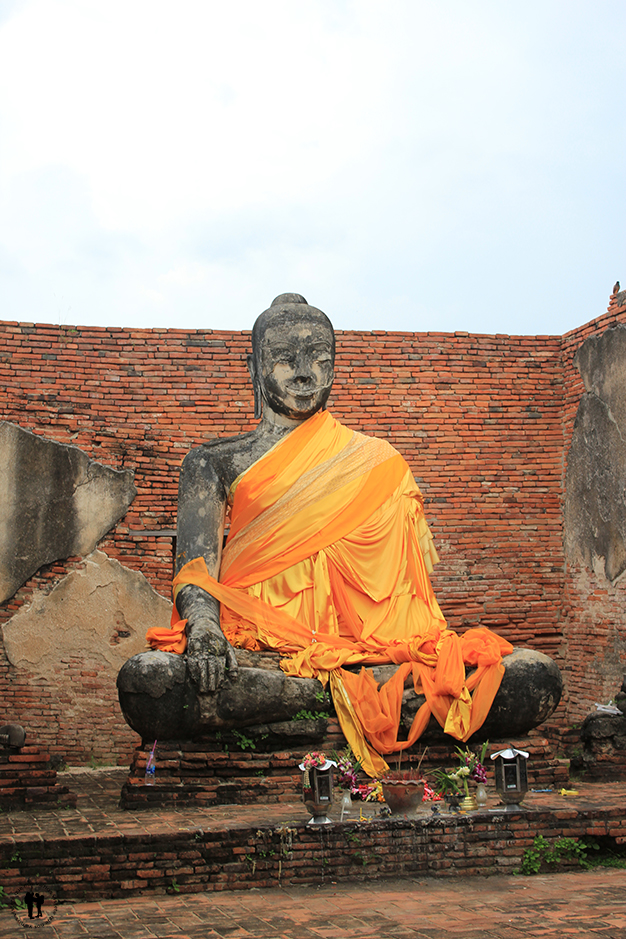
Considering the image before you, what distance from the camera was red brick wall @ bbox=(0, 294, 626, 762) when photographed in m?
8.62

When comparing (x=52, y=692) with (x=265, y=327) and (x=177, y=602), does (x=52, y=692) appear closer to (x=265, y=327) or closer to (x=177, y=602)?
(x=177, y=602)

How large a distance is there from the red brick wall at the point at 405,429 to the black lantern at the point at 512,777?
4096 mm

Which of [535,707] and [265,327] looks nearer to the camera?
[535,707]

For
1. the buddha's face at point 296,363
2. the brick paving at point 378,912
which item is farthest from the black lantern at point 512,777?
the buddha's face at point 296,363

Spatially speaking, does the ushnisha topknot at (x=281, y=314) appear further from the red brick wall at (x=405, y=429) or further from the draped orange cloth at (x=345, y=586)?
the red brick wall at (x=405, y=429)

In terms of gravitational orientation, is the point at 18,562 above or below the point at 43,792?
above

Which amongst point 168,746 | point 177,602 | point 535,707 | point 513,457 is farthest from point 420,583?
point 513,457

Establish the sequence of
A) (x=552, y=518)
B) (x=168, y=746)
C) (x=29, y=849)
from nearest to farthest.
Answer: (x=29, y=849) < (x=168, y=746) < (x=552, y=518)

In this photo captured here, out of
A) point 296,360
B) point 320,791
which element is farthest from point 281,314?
point 320,791

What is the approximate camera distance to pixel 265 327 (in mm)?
6539

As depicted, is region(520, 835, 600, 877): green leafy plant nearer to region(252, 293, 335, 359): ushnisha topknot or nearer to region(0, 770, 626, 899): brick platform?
region(0, 770, 626, 899): brick platform

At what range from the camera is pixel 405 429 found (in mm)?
9195

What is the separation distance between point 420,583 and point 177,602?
1488mm

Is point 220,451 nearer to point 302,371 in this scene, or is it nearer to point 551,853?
point 302,371
